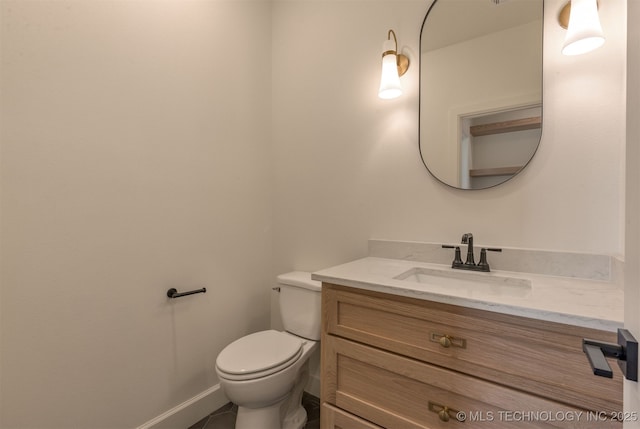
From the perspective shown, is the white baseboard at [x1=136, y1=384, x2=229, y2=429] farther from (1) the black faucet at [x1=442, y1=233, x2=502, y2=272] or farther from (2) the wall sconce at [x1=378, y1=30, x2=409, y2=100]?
(2) the wall sconce at [x1=378, y1=30, x2=409, y2=100]

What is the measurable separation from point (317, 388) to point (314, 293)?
2.23 ft

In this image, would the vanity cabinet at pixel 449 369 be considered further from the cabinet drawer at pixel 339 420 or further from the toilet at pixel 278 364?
the toilet at pixel 278 364

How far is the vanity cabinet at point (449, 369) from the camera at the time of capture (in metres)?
0.77

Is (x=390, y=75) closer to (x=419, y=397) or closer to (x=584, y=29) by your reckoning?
(x=584, y=29)

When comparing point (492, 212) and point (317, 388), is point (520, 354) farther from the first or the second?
point (317, 388)

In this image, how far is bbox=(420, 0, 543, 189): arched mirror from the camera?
1.26 metres

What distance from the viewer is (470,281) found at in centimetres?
128

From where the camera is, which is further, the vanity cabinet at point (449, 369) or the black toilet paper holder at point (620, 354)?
the vanity cabinet at point (449, 369)

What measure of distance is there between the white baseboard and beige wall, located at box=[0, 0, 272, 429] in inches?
1.4

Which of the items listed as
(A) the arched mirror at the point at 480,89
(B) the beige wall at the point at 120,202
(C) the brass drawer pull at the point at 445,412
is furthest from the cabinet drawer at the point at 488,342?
(B) the beige wall at the point at 120,202

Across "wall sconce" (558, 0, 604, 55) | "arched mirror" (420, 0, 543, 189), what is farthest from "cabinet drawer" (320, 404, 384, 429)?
"wall sconce" (558, 0, 604, 55)

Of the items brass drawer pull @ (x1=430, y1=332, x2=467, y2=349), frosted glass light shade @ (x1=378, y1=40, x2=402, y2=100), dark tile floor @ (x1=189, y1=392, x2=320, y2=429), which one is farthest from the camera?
dark tile floor @ (x1=189, y1=392, x2=320, y2=429)

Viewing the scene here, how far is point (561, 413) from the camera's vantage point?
78 cm

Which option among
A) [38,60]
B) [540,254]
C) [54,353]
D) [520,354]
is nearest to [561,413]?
[520,354]
